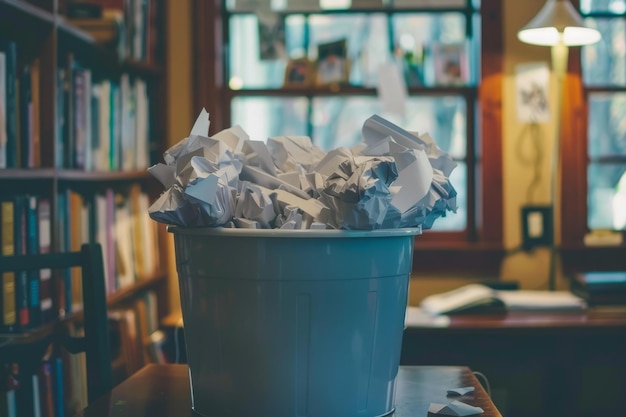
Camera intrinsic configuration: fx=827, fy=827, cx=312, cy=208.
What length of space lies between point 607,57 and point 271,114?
1.17 m

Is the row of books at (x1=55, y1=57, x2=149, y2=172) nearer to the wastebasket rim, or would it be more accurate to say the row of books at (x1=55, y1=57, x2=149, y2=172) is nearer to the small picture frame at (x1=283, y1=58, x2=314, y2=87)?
the small picture frame at (x1=283, y1=58, x2=314, y2=87)

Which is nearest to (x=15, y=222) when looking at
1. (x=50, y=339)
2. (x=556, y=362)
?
(x=50, y=339)

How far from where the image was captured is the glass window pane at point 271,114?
287cm

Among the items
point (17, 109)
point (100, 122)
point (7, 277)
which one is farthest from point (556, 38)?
point (7, 277)

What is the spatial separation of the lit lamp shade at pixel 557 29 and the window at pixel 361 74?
0.28 meters

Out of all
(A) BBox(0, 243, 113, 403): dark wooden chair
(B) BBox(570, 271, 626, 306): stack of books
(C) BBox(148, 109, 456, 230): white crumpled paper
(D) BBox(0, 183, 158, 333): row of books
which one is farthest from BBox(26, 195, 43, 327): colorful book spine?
(B) BBox(570, 271, 626, 306): stack of books

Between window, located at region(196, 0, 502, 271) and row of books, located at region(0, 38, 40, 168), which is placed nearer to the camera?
row of books, located at region(0, 38, 40, 168)

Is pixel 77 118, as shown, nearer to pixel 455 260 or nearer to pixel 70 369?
pixel 70 369

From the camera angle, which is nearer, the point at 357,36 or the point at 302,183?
the point at 302,183

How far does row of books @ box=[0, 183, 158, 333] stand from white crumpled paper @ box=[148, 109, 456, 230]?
0.81 metres

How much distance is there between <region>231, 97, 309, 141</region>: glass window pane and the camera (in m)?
2.87

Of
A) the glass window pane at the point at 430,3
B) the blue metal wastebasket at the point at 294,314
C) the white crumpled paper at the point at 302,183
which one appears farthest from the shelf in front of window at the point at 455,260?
the blue metal wastebasket at the point at 294,314

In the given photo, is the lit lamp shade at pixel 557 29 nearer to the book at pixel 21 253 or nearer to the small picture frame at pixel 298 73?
the small picture frame at pixel 298 73

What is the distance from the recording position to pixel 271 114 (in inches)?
113
